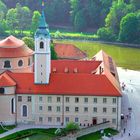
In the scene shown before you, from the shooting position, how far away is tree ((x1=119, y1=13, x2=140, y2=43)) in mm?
139375

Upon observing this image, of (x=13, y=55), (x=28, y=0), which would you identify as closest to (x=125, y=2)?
(x=28, y=0)

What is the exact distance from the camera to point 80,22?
158m

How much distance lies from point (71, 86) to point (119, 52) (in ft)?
197

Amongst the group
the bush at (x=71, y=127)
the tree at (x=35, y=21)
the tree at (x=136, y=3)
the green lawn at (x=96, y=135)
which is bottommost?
the green lawn at (x=96, y=135)

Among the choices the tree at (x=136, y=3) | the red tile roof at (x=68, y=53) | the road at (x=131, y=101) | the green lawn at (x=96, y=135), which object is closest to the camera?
the green lawn at (x=96, y=135)

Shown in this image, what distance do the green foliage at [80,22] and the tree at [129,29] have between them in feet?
66.5

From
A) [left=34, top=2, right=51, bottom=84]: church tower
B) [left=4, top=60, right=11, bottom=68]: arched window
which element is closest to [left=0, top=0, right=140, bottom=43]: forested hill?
[left=4, top=60, right=11, bottom=68]: arched window

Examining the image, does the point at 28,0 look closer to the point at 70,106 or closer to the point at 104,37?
the point at 104,37

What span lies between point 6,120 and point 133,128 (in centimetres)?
1535

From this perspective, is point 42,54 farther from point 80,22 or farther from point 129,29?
point 80,22

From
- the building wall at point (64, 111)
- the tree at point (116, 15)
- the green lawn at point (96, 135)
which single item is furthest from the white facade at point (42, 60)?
the tree at point (116, 15)

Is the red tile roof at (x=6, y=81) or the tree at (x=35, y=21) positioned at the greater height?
the tree at (x=35, y=21)

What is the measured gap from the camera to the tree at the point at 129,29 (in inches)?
5487

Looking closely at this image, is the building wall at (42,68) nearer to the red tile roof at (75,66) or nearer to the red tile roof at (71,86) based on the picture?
the red tile roof at (71,86)
